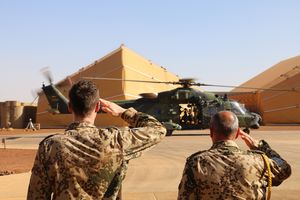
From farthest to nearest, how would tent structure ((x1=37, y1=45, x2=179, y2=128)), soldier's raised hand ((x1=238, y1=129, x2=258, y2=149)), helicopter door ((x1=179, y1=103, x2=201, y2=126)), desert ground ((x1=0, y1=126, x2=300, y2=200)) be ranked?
tent structure ((x1=37, y1=45, x2=179, y2=128)) < helicopter door ((x1=179, y1=103, x2=201, y2=126)) < desert ground ((x1=0, y1=126, x2=300, y2=200)) < soldier's raised hand ((x1=238, y1=129, x2=258, y2=149))

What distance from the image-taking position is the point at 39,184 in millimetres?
2750

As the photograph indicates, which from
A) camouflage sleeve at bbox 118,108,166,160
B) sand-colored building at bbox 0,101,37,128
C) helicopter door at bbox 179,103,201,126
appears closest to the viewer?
camouflage sleeve at bbox 118,108,166,160

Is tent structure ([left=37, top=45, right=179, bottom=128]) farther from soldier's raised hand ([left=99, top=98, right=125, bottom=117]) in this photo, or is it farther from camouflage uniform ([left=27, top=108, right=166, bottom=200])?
camouflage uniform ([left=27, top=108, right=166, bottom=200])

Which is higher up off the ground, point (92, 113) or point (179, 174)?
point (92, 113)

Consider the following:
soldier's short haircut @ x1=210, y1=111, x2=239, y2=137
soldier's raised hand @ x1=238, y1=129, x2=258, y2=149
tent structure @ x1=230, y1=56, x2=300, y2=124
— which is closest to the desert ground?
soldier's raised hand @ x1=238, y1=129, x2=258, y2=149

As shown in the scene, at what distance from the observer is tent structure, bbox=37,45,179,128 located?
52.3 m

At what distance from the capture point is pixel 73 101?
113 inches

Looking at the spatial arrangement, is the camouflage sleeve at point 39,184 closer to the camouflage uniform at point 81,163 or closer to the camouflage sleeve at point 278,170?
the camouflage uniform at point 81,163

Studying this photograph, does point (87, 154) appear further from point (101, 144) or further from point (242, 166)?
point (242, 166)

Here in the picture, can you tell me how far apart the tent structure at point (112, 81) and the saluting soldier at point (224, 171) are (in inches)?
1814

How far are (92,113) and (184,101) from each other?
2244 centimetres

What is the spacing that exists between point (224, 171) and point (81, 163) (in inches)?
40.2

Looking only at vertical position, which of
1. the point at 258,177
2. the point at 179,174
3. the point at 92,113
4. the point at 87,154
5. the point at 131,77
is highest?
the point at 131,77

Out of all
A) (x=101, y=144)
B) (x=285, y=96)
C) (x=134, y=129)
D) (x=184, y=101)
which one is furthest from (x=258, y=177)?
(x=285, y=96)
